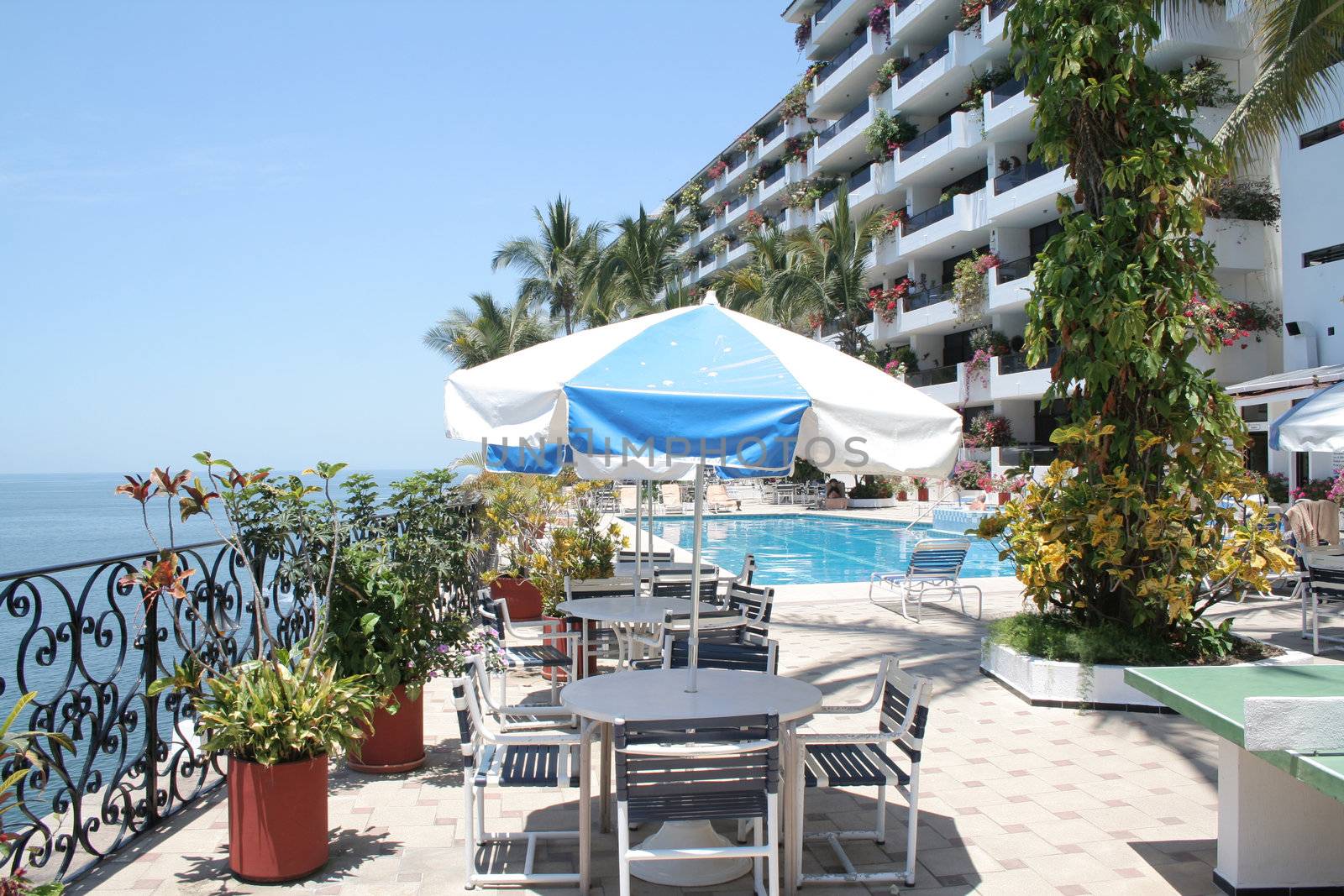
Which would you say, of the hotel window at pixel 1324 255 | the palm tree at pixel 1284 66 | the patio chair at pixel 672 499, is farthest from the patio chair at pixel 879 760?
the patio chair at pixel 672 499

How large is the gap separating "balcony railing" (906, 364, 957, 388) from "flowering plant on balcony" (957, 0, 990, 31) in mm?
11130

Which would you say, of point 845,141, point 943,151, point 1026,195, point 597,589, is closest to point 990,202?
point 1026,195

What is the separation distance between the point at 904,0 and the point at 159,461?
A: 121 feet

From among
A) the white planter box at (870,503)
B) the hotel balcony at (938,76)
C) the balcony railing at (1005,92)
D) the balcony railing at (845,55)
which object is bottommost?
the white planter box at (870,503)

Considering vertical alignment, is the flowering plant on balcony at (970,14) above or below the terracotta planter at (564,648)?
above

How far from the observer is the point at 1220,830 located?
3900 millimetres

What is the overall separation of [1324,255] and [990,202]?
1142cm

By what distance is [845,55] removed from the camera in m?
38.5

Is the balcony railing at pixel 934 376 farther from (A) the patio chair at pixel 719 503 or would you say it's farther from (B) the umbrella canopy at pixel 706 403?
(B) the umbrella canopy at pixel 706 403

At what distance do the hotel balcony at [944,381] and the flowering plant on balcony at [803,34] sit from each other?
56.7 ft

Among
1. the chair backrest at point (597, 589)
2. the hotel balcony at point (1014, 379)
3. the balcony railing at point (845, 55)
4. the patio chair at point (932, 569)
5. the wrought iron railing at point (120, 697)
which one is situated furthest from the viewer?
the balcony railing at point (845, 55)

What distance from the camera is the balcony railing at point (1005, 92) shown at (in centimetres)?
2883

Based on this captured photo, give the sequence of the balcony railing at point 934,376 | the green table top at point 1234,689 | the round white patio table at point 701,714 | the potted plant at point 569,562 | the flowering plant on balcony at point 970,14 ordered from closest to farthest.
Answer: the green table top at point 1234,689, the round white patio table at point 701,714, the potted plant at point 569,562, the flowering plant on balcony at point 970,14, the balcony railing at point 934,376

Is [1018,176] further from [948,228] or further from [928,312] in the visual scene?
[928,312]
